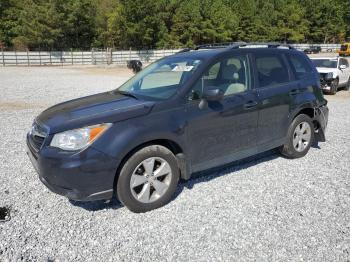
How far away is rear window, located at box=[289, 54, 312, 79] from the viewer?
528 centimetres

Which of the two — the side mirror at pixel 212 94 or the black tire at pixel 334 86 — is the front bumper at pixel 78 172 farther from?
the black tire at pixel 334 86

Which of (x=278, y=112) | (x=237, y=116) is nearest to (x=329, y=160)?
(x=278, y=112)

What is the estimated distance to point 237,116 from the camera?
4.35m

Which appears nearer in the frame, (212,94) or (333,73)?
(212,94)

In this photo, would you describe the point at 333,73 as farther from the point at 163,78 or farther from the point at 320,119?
the point at 163,78

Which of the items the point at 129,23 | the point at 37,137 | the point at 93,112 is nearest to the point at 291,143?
the point at 93,112

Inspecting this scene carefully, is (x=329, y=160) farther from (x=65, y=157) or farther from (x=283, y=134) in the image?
(x=65, y=157)

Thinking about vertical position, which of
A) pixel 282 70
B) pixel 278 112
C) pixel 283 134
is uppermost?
pixel 282 70

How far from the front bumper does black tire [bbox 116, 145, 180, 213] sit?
139 mm

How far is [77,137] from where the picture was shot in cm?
343

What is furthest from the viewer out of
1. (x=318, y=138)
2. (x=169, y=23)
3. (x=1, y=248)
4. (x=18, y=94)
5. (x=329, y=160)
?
(x=169, y=23)

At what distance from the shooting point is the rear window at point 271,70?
4734mm

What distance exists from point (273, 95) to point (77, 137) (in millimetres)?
2799

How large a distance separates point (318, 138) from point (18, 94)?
1175 centimetres
